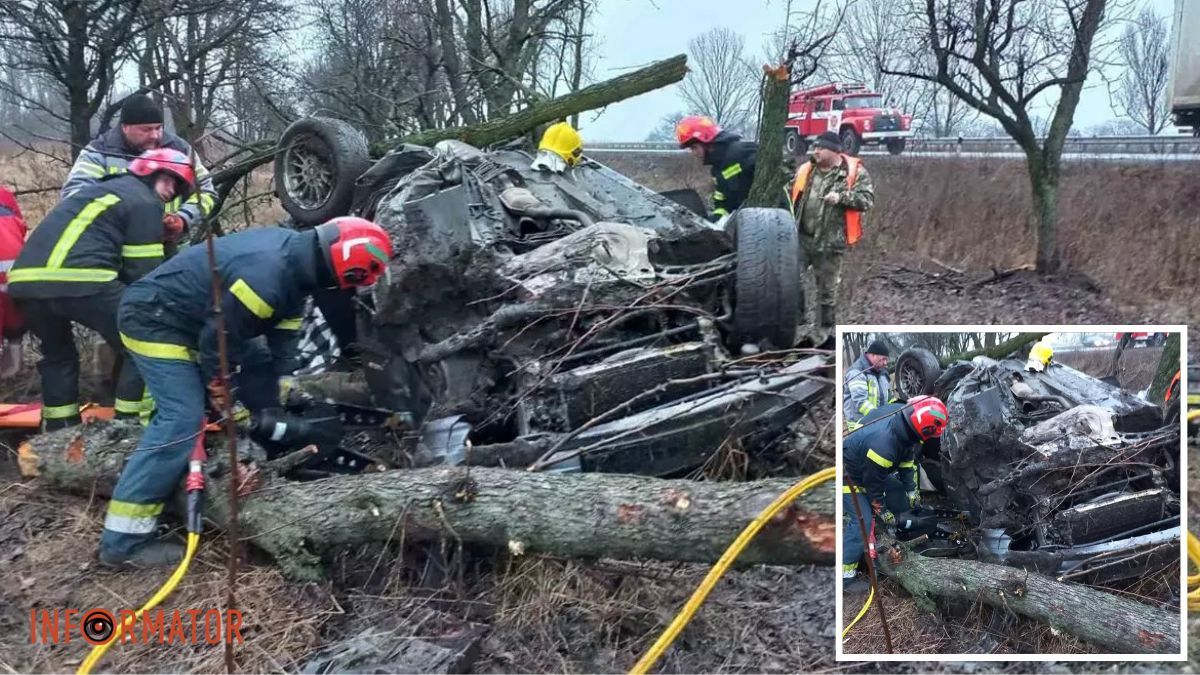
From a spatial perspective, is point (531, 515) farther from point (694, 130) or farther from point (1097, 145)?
point (1097, 145)

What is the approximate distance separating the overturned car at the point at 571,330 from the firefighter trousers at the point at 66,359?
3.86ft

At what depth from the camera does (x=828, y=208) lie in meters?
6.57

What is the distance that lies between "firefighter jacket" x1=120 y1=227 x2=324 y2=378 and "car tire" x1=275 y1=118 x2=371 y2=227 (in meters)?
1.76

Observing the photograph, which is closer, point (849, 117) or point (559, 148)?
point (559, 148)

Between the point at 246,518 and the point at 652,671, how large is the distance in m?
1.70

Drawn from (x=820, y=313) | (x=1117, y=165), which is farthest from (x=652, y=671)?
(x=1117, y=165)

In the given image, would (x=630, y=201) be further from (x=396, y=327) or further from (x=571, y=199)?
(x=396, y=327)

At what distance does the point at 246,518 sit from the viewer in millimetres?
3738

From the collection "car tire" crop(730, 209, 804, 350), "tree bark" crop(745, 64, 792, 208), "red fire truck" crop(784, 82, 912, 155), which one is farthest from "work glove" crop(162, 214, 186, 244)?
"red fire truck" crop(784, 82, 912, 155)

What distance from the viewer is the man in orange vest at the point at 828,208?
6457mm

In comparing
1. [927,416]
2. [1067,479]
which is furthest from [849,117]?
[927,416]

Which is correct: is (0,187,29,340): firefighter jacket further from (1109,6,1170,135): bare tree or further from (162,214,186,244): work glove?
(1109,6,1170,135): bare tree

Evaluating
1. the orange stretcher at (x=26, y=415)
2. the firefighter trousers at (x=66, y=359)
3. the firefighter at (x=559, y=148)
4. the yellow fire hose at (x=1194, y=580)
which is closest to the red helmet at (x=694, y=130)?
the firefighter at (x=559, y=148)

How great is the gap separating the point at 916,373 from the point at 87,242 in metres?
3.93
